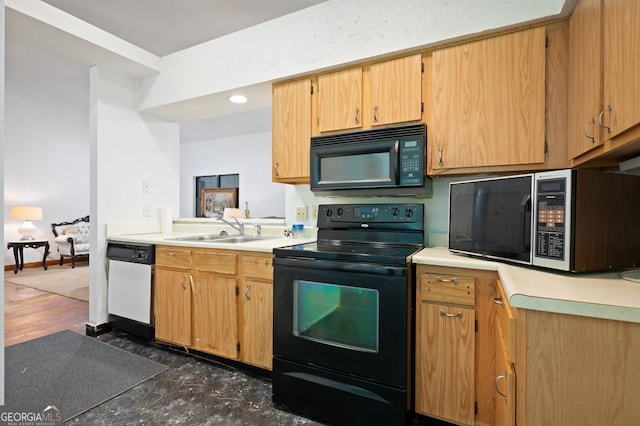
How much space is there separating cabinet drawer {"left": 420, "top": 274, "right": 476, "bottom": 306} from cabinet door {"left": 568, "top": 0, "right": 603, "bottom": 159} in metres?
0.75

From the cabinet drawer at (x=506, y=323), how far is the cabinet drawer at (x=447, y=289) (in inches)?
4.7

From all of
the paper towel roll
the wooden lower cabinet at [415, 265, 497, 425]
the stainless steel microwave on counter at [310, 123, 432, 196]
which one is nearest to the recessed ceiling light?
the stainless steel microwave on counter at [310, 123, 432, 196]

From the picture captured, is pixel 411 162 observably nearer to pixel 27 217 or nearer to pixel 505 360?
pixel 505 360

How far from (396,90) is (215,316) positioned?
189 centimetres

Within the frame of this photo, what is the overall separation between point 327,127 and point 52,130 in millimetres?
6349

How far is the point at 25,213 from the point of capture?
5.34 metres

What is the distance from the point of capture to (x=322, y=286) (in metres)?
1.72

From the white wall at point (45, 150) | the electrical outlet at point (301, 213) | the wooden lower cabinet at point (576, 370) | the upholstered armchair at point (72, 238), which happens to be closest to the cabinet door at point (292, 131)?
the electrical outlet at point (301, 213)

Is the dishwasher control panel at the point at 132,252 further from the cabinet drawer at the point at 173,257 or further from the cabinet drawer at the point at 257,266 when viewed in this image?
the cabinet drawer at the point at 257,266

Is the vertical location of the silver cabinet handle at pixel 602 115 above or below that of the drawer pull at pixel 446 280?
above

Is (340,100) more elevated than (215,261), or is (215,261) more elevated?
(340,100)

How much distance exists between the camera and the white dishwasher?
2508 millimetres

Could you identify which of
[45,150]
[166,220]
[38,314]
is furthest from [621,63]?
[45,150]

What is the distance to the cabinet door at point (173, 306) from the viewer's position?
2324mm
